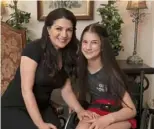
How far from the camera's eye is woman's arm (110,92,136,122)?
4.44 ft

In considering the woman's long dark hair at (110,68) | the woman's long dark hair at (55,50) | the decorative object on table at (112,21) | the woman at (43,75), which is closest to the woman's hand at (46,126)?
the woman at (43,75)

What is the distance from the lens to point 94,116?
139 centimetres

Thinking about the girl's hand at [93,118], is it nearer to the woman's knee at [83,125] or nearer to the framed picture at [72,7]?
the woman's knee at [83,125]

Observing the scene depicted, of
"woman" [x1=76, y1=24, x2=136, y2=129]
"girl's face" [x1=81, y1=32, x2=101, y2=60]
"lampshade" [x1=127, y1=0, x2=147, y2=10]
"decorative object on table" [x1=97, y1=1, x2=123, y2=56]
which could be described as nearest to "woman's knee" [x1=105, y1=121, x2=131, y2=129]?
"woman" [x1=76, y1=24, x2=136, y2=129]

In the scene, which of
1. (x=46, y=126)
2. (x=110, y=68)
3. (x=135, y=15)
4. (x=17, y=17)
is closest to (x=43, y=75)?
(x=46, y=126)

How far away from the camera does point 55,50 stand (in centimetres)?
147

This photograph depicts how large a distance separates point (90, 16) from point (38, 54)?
1.07 metres

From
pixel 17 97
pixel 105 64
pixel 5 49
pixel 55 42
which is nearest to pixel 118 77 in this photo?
pixel 105 64

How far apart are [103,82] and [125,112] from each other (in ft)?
0.72

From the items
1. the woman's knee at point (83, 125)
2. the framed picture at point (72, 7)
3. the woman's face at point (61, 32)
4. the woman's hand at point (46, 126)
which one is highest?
the framed picture at point (72, 7)

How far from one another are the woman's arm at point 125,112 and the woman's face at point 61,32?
46cm

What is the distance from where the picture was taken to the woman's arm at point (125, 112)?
1354mm

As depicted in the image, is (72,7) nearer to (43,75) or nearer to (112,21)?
(112,21)

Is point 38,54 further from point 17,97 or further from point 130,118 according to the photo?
point 130,118
